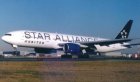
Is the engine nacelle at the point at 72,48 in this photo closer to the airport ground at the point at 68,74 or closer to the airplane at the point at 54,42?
the airplane at the point at 54,42

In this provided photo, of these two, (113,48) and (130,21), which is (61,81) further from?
(130,21)

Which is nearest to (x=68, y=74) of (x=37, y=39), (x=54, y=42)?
(x=37, y=39)

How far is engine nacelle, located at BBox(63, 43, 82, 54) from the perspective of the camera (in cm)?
6656

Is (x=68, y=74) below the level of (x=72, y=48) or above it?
below

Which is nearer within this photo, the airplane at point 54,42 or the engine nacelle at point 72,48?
the engine nacelle at point 72,48

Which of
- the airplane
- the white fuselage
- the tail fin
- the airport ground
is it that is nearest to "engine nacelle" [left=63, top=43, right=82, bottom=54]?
the airplane

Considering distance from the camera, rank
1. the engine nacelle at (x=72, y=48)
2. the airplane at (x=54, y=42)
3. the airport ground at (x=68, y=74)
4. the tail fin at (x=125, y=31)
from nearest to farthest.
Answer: the airport ground at (x=68, y=74), the engine nacelle at (x=72, y=48), the airplane at (x=54, y=42), the tail fin at (x=125, y=31)

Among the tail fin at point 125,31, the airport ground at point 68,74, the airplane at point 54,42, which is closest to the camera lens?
the airport ground at point 68,74

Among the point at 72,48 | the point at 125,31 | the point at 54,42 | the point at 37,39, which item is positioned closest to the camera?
the point at 72,48

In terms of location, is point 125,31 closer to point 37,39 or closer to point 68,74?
point 37,39

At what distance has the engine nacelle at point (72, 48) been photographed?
66.6 meters

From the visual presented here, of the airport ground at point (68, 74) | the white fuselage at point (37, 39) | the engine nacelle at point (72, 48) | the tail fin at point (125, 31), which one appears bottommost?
the airport ground at point (68, 74)

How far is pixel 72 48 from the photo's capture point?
218ft

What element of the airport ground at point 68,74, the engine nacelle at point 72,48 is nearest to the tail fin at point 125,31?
the engine nacelle at point 72,48
